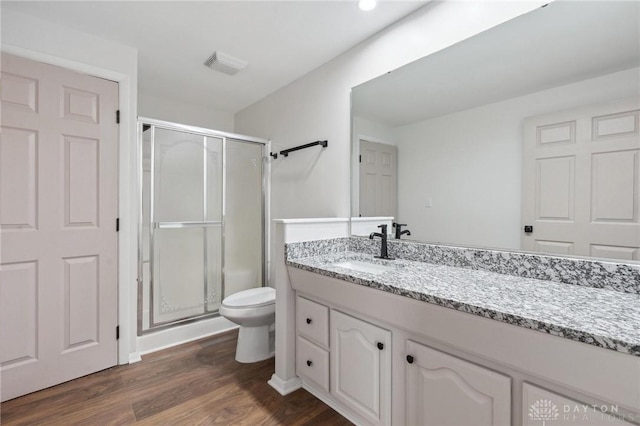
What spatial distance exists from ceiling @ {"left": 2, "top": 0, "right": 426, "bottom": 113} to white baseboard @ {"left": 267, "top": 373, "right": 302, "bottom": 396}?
227 cm

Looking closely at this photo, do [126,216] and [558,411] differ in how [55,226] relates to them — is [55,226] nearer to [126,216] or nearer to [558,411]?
[126,216]

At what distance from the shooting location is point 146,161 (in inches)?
94.2

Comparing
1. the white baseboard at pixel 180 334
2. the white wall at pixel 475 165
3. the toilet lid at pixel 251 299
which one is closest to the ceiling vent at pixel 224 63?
the white wall at pixel 475 165

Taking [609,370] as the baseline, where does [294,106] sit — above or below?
above

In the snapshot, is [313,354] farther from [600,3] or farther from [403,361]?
[600,3]

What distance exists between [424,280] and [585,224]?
2.27 ft

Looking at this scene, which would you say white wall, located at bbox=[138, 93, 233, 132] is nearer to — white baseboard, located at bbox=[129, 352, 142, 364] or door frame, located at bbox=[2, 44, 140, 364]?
door frame, located at bbox=[2, 44, 140, 364]

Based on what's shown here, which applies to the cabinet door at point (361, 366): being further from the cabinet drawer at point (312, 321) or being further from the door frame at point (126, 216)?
the door frame at point (126, 216)

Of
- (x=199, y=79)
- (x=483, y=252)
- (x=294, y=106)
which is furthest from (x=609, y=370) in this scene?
(x=199, y=79)

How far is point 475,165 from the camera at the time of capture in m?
1.57

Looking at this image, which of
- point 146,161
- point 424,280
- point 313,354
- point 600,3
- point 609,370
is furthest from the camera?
point 146,161

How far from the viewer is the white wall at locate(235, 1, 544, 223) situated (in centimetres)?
159

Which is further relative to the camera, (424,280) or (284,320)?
(284,320)

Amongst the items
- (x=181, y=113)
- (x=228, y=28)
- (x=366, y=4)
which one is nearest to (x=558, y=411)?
(x=366, y=4)
